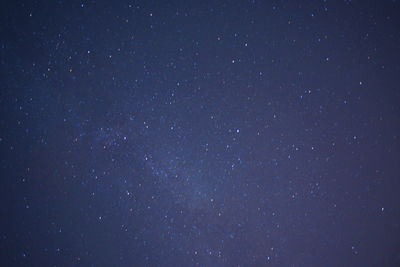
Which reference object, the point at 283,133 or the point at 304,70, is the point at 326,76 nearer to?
the point at 304,70

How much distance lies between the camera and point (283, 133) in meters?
1.12

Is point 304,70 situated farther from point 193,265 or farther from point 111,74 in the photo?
point 193,265

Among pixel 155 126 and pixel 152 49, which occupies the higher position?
pixel 152 49

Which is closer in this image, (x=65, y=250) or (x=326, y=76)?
(x=326, y=76)

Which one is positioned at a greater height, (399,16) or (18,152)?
(399,16)

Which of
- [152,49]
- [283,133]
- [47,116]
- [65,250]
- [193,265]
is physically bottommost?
[193,265]

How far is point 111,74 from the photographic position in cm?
103

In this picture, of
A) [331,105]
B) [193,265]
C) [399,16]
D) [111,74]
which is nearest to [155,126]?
[111,74]

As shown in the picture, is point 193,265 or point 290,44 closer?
point 290,44

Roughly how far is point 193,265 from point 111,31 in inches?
43.9

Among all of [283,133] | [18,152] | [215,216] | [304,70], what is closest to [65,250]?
[18,152]

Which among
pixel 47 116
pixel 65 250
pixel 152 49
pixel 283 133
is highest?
pixel 152 49

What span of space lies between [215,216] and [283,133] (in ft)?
1.63

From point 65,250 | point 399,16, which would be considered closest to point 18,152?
point 65,250
